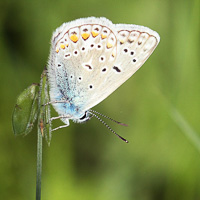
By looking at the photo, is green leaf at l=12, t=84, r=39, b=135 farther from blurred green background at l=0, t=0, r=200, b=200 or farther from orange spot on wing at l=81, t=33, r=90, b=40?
blurred green background at l=0, t=0, r=200, b=200

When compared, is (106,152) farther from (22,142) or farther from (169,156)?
(22,142)

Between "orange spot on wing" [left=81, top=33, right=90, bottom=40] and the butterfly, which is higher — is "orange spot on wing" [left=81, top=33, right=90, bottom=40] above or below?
above

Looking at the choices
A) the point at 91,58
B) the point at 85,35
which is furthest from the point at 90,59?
the point at 85,35

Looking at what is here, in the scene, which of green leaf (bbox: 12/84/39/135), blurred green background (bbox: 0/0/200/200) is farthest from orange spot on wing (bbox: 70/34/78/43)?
green leaf (bbox: 12/84/39/135)

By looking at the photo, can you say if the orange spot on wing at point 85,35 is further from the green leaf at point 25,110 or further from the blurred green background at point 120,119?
the green leaf at point 25,110

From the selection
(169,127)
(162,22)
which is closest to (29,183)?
(169,127)
